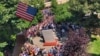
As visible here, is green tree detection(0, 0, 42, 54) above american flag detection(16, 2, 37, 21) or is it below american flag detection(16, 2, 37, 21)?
below

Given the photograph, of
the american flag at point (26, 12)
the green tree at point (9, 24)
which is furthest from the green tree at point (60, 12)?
the american flag at point (26, 12)

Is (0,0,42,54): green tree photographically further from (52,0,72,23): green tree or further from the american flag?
the american flag

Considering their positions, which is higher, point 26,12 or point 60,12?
point 26,12

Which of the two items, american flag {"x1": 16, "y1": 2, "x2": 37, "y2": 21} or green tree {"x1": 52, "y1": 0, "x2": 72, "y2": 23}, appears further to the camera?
green tree {"x1": 52, "y1": 0, "x2": 72, "y2": 23}

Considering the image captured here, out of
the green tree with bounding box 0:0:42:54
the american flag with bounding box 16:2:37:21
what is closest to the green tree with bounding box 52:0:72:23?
the green tree with bounding box 0:0:42:54

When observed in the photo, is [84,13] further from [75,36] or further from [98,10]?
[75,36]

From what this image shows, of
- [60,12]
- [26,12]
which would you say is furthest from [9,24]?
[26,12]


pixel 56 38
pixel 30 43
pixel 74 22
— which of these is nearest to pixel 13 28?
pixel 30 43

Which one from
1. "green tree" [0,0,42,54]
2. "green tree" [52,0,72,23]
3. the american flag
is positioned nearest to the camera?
the american flag

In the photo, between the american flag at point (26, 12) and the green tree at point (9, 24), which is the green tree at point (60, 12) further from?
the american flag at point (26, 12)

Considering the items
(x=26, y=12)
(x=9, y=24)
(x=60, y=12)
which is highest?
(x=26, y=12)

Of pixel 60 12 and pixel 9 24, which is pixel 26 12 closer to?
pixel 9 24
